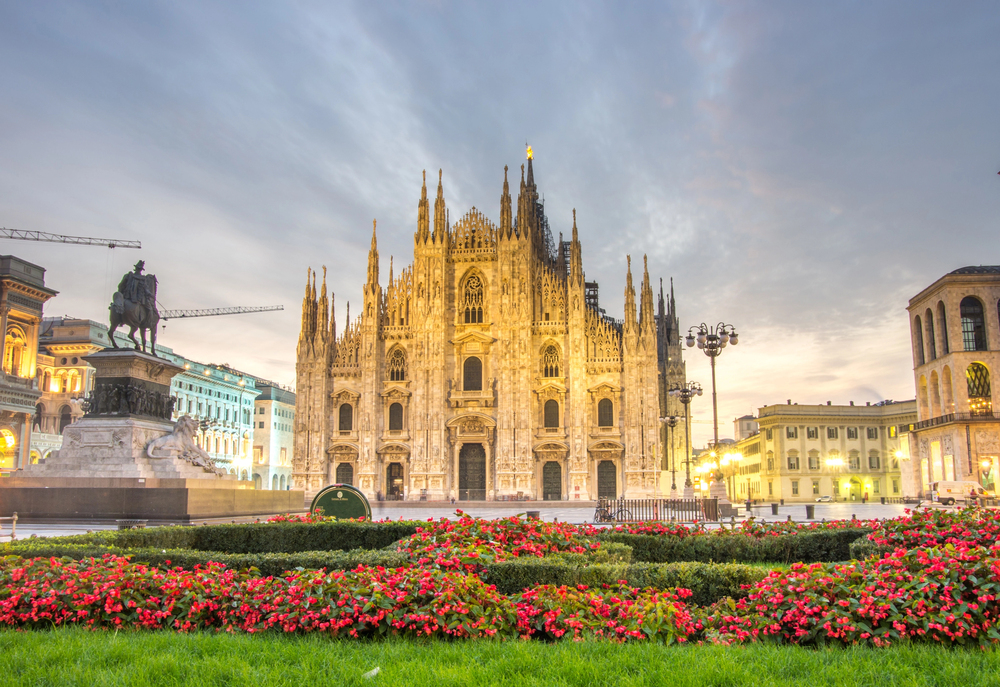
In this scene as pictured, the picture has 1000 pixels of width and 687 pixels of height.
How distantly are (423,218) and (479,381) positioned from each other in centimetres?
1239

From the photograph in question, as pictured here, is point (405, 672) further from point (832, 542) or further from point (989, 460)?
point (989, 460)

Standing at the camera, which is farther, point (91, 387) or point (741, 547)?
point (91, 387)

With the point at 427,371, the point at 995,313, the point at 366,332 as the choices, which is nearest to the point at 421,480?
the point at 427,371

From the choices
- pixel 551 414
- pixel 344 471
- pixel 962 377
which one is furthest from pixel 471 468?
pixel 962 377

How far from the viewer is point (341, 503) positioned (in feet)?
48.2

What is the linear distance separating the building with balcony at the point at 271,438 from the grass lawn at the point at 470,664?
94.2 m

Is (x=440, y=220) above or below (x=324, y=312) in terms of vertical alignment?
above

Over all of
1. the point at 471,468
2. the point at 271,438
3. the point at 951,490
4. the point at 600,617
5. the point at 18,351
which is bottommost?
the point at 600,617

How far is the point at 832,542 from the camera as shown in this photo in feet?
35.9

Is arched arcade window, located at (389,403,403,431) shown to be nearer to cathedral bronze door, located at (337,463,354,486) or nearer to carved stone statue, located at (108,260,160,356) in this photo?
cathedral bronze door, located at (337,463,354,486)

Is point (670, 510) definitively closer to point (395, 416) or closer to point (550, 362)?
point (550, 362)

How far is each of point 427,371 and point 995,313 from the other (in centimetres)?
3874

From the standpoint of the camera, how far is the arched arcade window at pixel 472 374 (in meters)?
53.4

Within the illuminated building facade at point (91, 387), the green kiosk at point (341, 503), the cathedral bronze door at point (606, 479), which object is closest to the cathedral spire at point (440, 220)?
the cathedral bronze door at point (606, 479)
